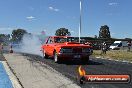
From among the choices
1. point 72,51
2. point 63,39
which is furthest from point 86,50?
point 63,39

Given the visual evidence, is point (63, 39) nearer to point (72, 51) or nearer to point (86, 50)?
point (72, 51)

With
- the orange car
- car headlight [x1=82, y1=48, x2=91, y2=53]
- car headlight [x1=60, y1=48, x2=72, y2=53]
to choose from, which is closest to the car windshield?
the orange car

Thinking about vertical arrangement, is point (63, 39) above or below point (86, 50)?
above

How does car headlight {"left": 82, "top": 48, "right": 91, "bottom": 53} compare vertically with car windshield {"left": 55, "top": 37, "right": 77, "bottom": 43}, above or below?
below

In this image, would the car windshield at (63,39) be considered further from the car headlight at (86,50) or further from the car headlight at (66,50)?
the car headlight at (86,50)

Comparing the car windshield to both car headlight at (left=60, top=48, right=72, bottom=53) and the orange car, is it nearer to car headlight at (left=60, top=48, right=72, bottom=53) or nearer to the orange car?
the orange car

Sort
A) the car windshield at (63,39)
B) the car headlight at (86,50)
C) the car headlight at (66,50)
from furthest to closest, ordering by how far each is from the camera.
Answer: the car windshield at (63,39), the car headlight at (86,50), the car headlight at (66,50)

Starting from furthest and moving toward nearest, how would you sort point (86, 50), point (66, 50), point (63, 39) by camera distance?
1. point (63, 39)
2. point (86, 50)
3. point (66, 50)

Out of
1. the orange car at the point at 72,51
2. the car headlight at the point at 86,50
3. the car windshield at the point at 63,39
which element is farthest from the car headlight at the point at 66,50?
the car windshield at the point at 63,39

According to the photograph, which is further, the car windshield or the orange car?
the car windshield

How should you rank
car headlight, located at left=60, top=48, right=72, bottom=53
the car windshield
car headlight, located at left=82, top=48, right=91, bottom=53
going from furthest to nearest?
1. the car windshield
2. car headlight, located at left=82, top=48, right=91, bottom=53
3. car headlight, located at left=60, top=48, right=72, bottom=53

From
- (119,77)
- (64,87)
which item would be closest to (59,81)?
(64,87)

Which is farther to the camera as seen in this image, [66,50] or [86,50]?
[86,50]

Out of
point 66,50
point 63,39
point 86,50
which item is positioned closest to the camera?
point 66,50
